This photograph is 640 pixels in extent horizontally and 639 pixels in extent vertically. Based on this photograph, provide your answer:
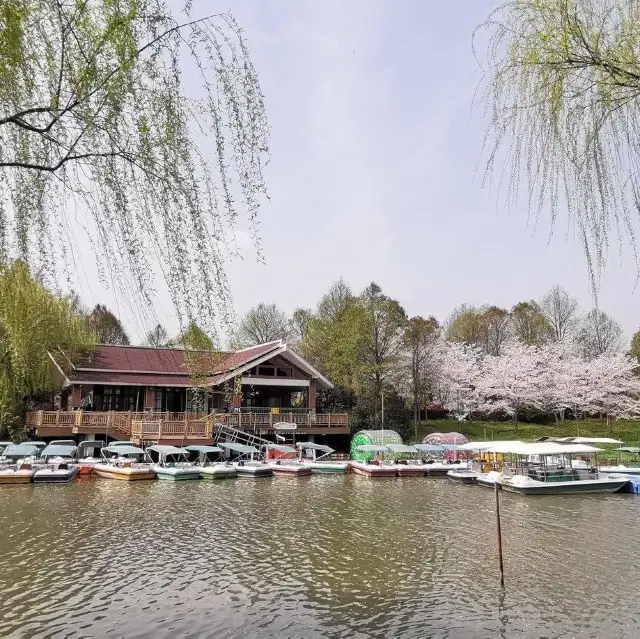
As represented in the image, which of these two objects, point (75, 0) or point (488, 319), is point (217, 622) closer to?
point (75, 0)

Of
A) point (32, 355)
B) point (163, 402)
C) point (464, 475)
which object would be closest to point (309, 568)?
point (464, 475)

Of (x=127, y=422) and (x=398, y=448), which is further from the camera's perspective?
(x=127, y=422)

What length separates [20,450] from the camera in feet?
84.7

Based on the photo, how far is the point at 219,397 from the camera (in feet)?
122

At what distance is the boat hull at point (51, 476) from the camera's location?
24.1 meters

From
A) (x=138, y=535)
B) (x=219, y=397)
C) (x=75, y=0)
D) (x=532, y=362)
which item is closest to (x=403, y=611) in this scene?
(x=138, y=535)

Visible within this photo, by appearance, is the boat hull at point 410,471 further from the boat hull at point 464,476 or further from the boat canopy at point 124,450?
the boat canopy at point 124,450

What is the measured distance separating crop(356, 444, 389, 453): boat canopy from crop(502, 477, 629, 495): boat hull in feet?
25.2

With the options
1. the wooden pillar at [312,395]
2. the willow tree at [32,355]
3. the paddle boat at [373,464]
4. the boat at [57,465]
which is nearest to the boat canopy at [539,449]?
the paddle boat at [373,464]

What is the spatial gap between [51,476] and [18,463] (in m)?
1.87

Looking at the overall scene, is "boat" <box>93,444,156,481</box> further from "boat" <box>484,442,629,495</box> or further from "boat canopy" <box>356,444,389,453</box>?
"boat" <box>484,442,629,495</box>

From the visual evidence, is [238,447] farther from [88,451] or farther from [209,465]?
[88,451]

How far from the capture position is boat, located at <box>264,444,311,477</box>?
28.4 m

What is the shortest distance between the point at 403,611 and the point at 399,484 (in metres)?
16.8
